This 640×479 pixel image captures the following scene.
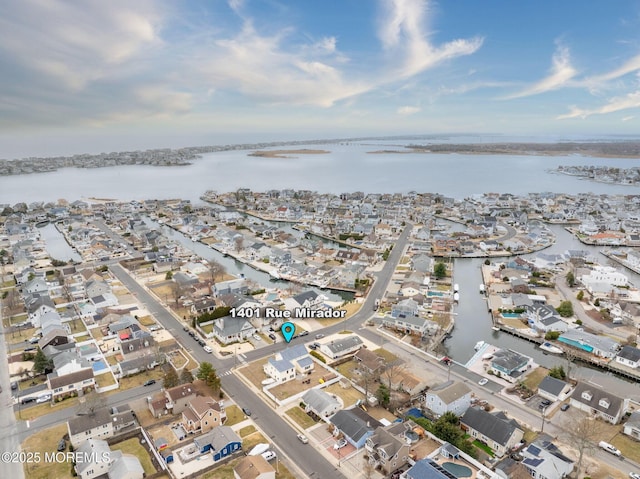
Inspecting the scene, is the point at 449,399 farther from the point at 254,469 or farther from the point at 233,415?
the point at 233,415

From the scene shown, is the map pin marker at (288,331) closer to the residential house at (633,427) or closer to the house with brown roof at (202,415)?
the house with brown roof at (202,415)

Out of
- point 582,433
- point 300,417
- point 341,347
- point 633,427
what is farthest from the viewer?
point 341,347

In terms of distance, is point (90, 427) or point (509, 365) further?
point (509, 365)

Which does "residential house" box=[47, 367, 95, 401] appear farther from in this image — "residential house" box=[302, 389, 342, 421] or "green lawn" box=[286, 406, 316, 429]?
"residential house" box=[302, 389, 342, 421]

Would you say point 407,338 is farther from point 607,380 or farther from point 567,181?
point 567,181

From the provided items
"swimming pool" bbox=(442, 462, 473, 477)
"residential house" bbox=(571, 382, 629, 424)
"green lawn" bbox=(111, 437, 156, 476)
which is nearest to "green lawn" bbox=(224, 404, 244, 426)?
"green lawn" bbox=(111, 437, 156, 476)

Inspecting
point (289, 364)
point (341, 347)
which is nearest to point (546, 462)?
point (341, 347)

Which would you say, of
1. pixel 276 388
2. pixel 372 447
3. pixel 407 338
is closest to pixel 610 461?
pixel 372 447
